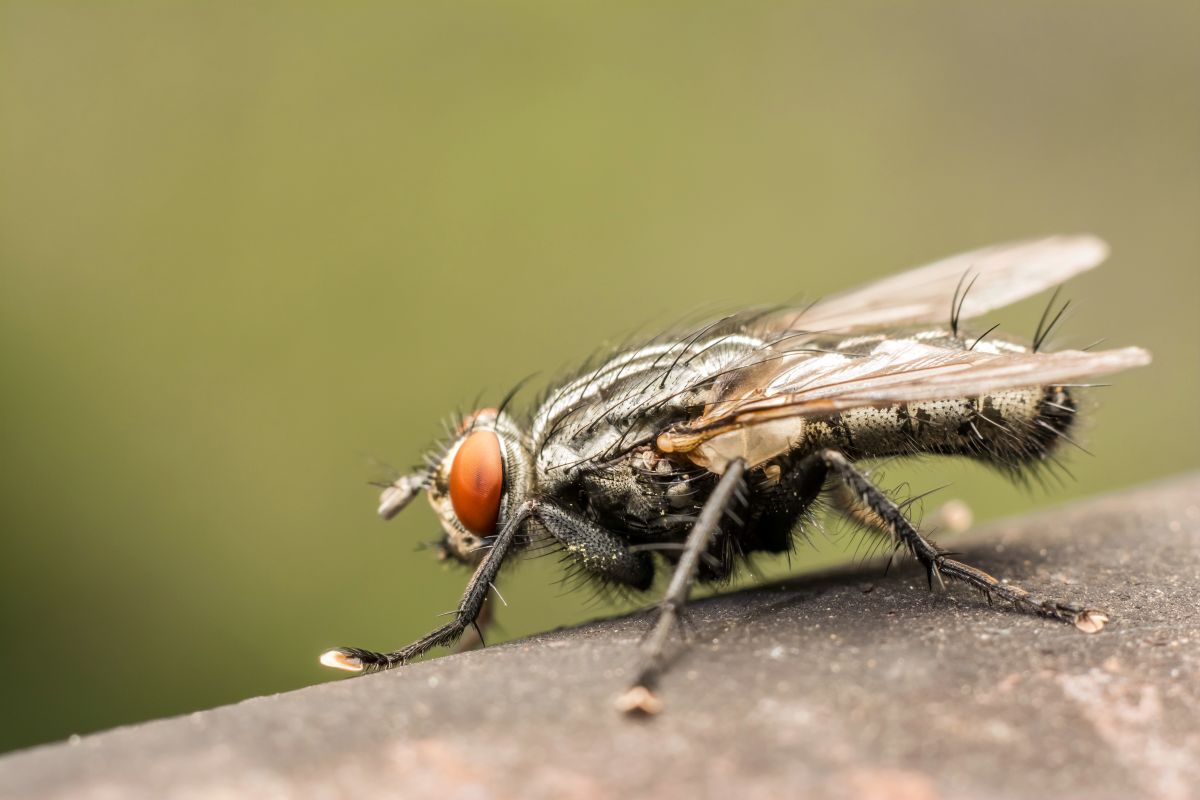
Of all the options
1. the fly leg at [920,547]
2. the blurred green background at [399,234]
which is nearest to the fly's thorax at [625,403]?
the fly leg at [920,547]

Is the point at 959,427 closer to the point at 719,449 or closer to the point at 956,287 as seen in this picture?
the point at 719,449

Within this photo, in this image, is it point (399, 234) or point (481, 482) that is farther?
point (399, 234)

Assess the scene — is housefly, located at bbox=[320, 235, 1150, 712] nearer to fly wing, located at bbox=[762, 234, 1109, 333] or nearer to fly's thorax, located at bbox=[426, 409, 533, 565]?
fly's thorax, located at bbox=[426, 409, 533, 565]

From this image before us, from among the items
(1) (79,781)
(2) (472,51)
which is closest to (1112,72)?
(2) (472,51)

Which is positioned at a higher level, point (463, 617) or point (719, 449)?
point (719, 449)

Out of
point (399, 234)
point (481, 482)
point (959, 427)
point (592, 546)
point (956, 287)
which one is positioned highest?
point (399, 234)

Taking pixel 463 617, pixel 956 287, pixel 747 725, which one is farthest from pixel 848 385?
pixel 956 287
